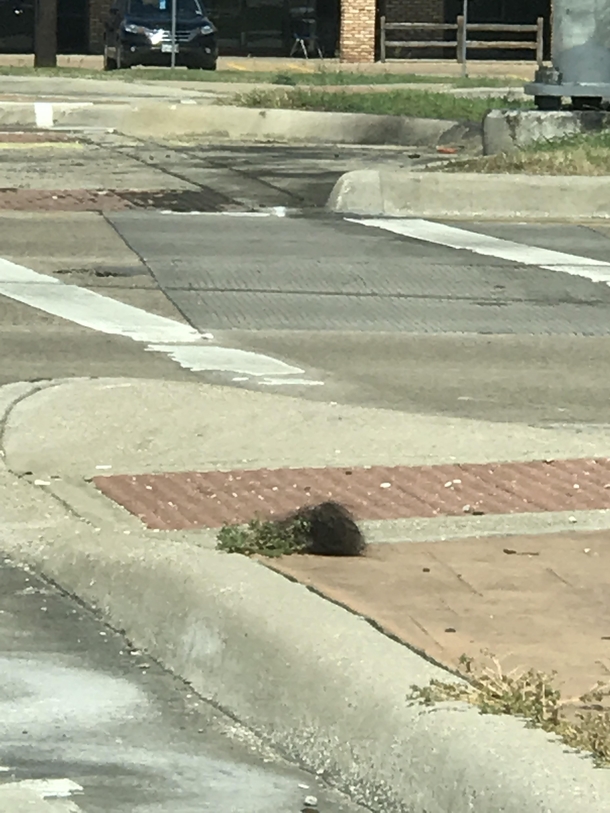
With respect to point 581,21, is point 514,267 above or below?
below

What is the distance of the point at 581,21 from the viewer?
18828 millimetres

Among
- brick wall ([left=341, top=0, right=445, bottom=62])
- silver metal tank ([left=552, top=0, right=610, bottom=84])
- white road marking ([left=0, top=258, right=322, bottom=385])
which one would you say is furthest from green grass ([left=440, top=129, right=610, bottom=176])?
brick wall ([left=341, top=0, right=445, bottom=62])

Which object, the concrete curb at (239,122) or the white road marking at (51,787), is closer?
the white road marking at (51,787)

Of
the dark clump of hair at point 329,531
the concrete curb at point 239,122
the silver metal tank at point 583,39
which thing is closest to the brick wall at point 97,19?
the concrete curb at point 239,122

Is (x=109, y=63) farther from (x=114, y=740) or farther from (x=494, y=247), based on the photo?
(x=114, y=740)

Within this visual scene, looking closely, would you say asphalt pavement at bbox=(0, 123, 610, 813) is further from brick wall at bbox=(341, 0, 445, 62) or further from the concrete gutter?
brick wall at bbox=(341, 0, 445, 62)

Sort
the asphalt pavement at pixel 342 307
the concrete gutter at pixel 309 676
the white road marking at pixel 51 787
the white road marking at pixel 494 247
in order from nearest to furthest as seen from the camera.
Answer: the concrete gutter at pixel 309 676
the white road marking at pixel 51 787
the asphalt pavement at pixel 342 307
the white road marking at pixel 494 247

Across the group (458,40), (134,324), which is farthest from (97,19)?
(134,324)

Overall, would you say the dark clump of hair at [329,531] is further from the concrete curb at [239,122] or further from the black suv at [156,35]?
the black suv at [156,35]

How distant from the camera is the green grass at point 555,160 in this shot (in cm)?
1767

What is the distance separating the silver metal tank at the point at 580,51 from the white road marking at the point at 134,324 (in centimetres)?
748

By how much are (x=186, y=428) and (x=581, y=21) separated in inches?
467

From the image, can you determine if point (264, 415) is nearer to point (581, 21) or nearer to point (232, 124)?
point (581, 21)

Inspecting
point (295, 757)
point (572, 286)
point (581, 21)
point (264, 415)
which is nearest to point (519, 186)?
point (581, 21)
